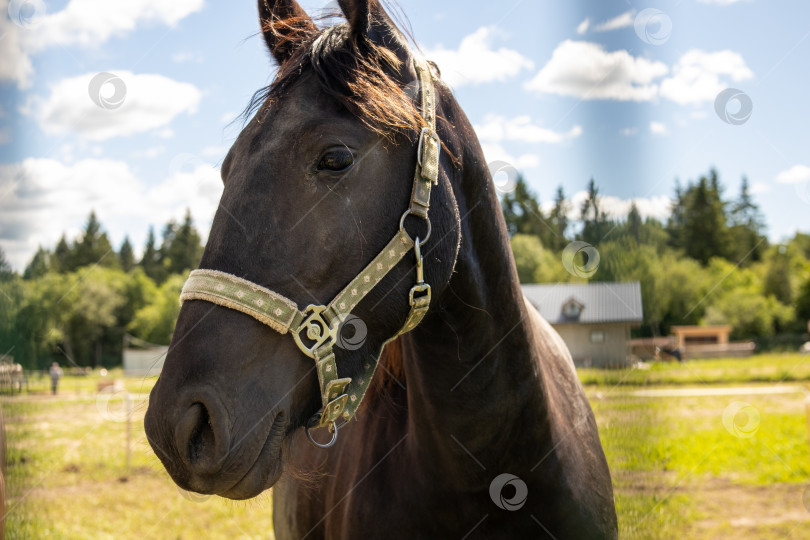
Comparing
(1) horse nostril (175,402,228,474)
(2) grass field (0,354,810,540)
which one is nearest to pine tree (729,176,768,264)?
(2) grass field (0,354,810,540)

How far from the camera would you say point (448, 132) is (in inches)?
85.7

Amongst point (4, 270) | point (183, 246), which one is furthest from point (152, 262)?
point (4, 270)

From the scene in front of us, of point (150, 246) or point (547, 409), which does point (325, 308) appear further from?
point (150, 246)

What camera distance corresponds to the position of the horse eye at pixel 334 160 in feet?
5.89

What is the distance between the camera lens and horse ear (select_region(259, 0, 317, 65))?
7.27 ft

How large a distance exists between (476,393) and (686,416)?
47.0ft

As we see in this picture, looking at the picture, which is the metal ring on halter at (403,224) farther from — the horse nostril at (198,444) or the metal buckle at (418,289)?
the horse nostril at (198,444)

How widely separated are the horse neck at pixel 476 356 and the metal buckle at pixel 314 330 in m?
0.57

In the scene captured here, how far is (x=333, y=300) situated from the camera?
5.74 feet

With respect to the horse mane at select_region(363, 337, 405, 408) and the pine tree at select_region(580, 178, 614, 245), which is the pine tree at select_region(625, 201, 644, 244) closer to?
the pine tree at select_region(580, 178, 614, 245)

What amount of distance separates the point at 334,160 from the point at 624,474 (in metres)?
2.15

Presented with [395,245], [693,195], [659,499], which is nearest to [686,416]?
[659,499]

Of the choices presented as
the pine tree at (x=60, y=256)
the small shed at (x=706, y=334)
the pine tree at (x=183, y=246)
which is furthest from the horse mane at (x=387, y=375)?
the pine tree at (x=183, y=246)

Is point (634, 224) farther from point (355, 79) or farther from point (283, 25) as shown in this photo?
point (283, 25)
